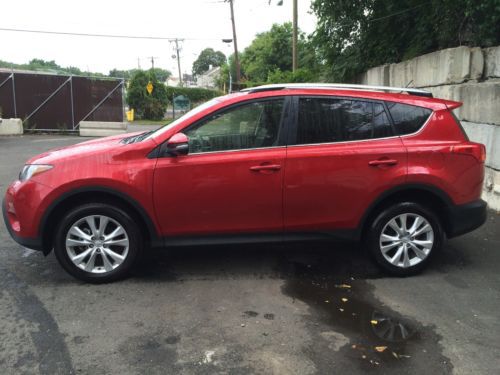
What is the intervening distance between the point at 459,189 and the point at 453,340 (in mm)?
1586

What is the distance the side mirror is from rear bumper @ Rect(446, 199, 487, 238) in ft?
8.30

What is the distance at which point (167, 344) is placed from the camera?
3.27 m

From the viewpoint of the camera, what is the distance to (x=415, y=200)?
14.8 feet

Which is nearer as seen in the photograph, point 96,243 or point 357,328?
point 357,328

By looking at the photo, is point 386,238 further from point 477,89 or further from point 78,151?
point 477,89

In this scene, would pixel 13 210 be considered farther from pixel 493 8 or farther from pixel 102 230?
pixel 493 8

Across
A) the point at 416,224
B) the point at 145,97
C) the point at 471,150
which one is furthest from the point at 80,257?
the point at 145,97

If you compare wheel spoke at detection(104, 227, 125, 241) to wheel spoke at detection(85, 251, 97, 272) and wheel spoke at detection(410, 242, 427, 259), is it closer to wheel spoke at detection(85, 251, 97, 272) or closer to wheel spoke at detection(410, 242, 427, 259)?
wheel spoke at detection(85, 251, 97, 272)

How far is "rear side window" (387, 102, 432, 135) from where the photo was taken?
14.4 feet

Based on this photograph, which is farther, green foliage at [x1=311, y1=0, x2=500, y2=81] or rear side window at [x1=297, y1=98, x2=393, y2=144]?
green foliage at [x1=311, y1=0, x2=500, y2=81]

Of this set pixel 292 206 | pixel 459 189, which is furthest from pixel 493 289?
pixel 292 206

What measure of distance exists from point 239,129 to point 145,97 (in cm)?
3355

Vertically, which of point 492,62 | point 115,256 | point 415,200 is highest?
point 492,62

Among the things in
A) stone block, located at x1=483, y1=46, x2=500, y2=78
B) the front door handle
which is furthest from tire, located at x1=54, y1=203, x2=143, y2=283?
stone block, located at x1=483, y1=46, x2=500, y2=78
